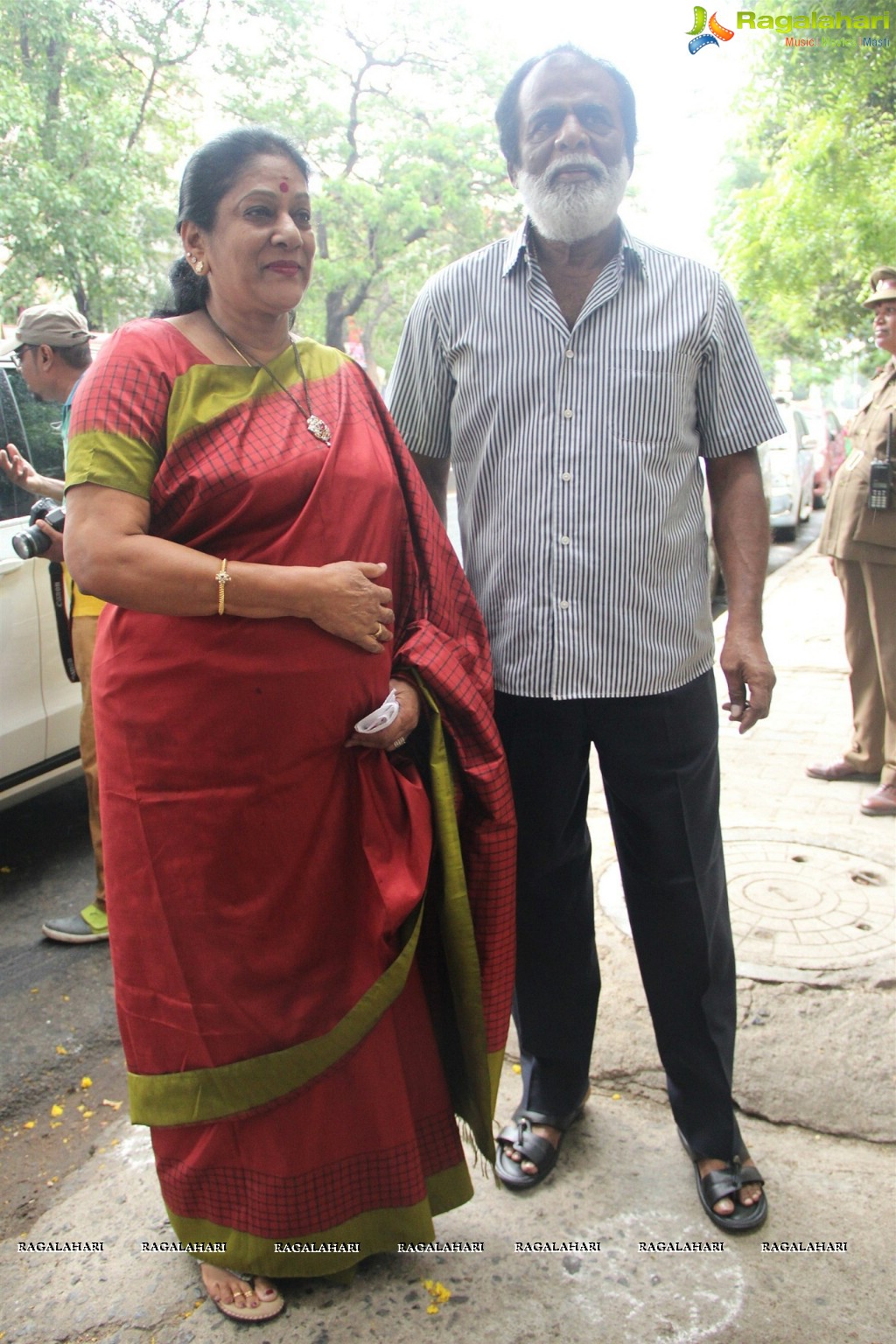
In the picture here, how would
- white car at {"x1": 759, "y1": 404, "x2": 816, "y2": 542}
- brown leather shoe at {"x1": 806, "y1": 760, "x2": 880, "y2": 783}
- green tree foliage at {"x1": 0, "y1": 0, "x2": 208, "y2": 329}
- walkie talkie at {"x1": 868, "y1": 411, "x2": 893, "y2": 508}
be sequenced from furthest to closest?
white car at {"x1": 759, "y1": 404, "x2": 816, "y2": 542} → green tree foliage at {"x1": 0, "y1": 0, "x2": 208, "y2": 329} → brown leather shoe at {"x1": 806, "y1": 760, "x2": 880, "y2": 783} → walkie talkie at {"x1": 868, "y1": 411, "x2": 893, "y2": 508}

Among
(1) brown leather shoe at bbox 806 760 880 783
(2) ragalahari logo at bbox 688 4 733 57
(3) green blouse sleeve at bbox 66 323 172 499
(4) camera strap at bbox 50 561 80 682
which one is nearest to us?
(3) green blouse sleeve at bbox 66 323 172 499

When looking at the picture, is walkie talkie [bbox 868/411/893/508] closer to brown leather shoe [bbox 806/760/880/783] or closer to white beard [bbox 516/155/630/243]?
brown leather shoe [bbox 806/760/880/783]

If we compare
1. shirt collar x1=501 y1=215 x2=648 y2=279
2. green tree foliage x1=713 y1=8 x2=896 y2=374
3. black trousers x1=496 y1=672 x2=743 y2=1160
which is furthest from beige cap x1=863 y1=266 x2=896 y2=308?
green tree foliage x1=713 y1=8 x2=896 y2=374

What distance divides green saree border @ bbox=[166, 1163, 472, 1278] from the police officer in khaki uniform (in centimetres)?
298

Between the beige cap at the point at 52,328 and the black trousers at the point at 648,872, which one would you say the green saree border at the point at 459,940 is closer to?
the black trousers at the point at 648,872

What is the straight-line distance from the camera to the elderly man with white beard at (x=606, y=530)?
209cm

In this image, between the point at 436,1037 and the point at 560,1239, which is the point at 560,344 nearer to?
the point at 436,1037

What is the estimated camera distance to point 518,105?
217 cm

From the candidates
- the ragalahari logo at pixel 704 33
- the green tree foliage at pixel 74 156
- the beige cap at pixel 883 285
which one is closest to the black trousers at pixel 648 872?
the beige cap at pixel 883 285

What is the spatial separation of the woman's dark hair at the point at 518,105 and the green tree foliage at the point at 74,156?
890 centimetres

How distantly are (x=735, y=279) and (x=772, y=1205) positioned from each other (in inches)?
364

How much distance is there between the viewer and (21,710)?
398 centimetres

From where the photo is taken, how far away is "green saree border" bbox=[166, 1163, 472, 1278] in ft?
6.37

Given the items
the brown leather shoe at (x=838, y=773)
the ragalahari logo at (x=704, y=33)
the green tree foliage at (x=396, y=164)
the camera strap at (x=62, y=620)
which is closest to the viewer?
the camera strap at (x=62, y=620)
